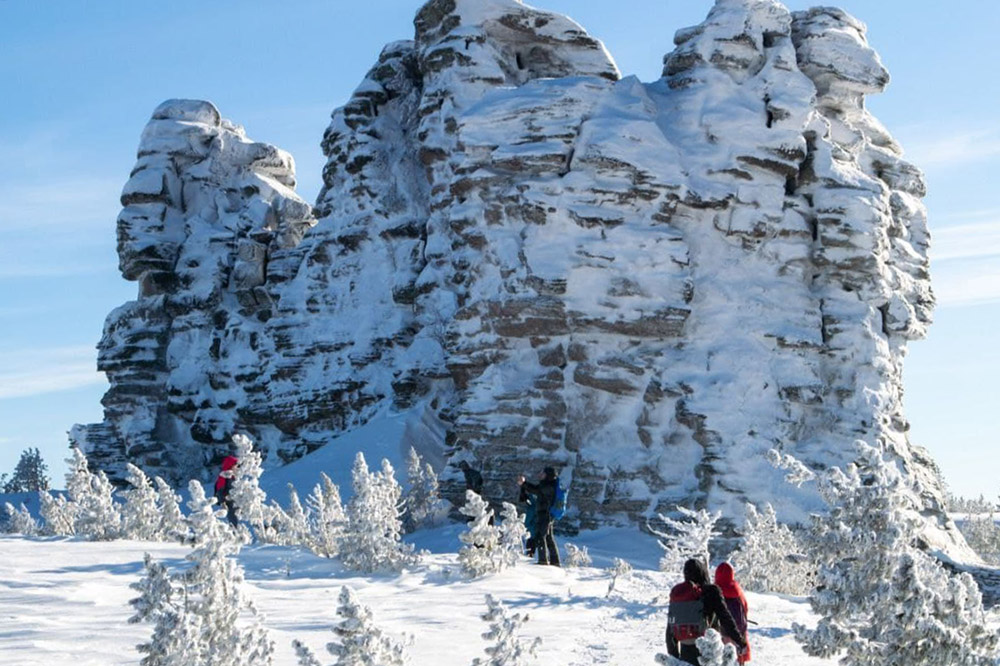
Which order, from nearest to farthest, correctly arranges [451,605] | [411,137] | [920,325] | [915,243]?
[451,605], [920,325], [915,243], [411,137]

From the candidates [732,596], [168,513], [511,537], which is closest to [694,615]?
[732,596]

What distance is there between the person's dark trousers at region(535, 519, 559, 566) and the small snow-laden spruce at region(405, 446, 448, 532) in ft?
33.0

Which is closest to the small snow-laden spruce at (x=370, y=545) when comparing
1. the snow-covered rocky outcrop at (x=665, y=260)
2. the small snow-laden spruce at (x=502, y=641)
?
the small snow-laden spruce at (x=502, y=641)

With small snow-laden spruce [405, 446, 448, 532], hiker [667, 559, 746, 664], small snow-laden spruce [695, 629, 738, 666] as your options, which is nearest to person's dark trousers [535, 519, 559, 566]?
hiker [667, 559, 746, 664]

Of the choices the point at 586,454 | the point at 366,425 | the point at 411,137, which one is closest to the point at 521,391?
the point at 586,454

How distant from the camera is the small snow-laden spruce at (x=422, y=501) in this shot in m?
29.3

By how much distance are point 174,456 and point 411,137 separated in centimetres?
1461

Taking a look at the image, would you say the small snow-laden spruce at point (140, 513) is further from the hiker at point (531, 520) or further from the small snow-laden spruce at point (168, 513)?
the hiker at point (531, 520)

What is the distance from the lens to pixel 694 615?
8969mm

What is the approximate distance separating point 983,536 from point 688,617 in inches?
1286

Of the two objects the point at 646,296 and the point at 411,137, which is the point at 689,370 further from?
the point at 411,137

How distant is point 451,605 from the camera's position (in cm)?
1319

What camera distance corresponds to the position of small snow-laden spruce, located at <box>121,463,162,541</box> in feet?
58.8

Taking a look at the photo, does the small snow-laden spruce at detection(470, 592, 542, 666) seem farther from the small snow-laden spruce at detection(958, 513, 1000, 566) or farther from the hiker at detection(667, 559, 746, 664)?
the small snow-laden spruce at detection(958, 513, 1000, 566)
